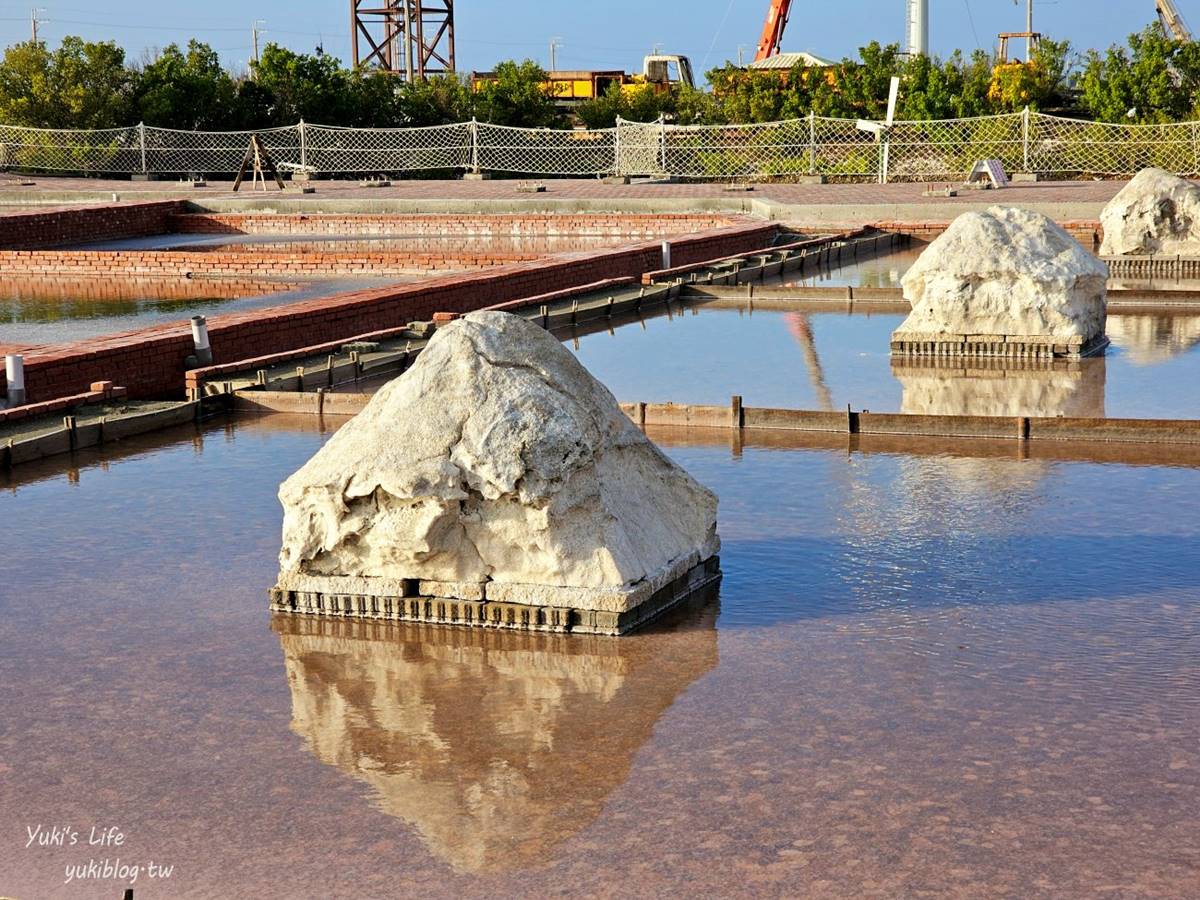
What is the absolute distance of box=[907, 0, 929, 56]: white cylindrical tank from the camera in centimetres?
5400

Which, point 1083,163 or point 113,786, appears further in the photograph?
point 1083,163

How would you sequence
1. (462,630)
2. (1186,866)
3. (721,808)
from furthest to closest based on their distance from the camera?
(462,630) → (721,808) → (1186,866)

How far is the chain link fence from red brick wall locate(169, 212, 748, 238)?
6129mm

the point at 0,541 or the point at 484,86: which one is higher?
the point at 484,86

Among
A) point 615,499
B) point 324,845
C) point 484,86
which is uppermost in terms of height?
point 484,86

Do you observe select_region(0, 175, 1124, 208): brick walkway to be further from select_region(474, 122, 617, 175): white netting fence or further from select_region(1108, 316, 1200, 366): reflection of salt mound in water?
select_region(1108, 316, 1200, 366): reflection of salt mound in water

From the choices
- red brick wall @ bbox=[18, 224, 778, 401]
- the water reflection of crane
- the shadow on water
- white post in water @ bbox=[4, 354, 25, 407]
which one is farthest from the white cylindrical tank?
the shadow on water

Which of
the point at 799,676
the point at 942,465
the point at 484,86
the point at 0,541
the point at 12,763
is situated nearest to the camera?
the point at 12,763

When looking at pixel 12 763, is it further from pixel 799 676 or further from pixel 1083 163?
pixel 1083 163

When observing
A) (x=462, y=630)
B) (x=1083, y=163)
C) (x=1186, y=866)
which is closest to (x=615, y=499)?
(x=462, y=630)

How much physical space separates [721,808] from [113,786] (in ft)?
5.57

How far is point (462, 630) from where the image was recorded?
6.10 m

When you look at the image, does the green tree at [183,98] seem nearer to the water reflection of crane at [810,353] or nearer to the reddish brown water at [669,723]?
the water reflection of crane at [810,353]

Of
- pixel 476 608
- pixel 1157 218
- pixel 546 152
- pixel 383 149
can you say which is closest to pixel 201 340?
pixel 476 608
